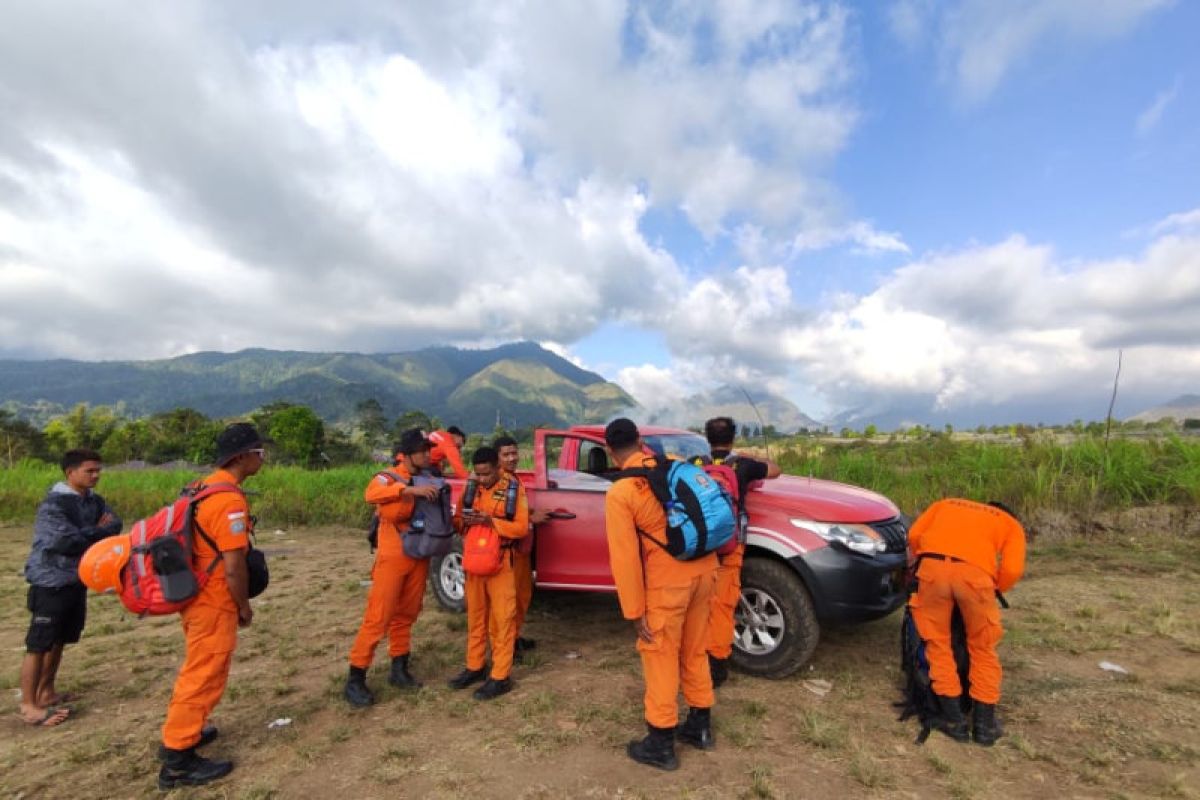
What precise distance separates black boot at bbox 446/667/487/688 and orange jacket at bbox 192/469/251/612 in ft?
5.47

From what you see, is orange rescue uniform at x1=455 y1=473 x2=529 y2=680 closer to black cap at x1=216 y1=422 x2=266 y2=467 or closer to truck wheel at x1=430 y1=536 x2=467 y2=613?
black cap at x1=216 y1=422 x2=266 y2=467

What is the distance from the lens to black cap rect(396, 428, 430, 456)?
429 centimetres

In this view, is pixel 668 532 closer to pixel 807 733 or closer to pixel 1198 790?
pixel 807 733

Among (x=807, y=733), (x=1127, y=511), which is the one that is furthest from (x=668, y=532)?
A: (x=1127, y=511)

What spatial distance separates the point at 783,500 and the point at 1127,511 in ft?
22.4

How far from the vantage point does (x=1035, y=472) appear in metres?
8.49

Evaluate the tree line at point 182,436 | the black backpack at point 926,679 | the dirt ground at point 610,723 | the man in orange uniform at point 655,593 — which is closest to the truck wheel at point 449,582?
the dirt ground at point 610,723

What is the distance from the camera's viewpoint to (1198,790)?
275 cm

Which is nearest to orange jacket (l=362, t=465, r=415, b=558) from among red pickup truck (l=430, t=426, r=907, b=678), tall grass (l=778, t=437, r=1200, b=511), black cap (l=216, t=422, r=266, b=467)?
black cap (l=216, t=422, r=266, b=467)

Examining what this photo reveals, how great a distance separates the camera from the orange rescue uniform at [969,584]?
326 cm

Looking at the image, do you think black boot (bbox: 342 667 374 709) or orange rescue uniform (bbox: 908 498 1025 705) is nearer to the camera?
orange rescue uniform (bbox: 908 498 1025 705)

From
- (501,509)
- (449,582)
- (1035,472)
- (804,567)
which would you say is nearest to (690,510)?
(804,567)

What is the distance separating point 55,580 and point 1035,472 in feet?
35.7

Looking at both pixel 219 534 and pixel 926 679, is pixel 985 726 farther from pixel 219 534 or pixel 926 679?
pixel 219 534
